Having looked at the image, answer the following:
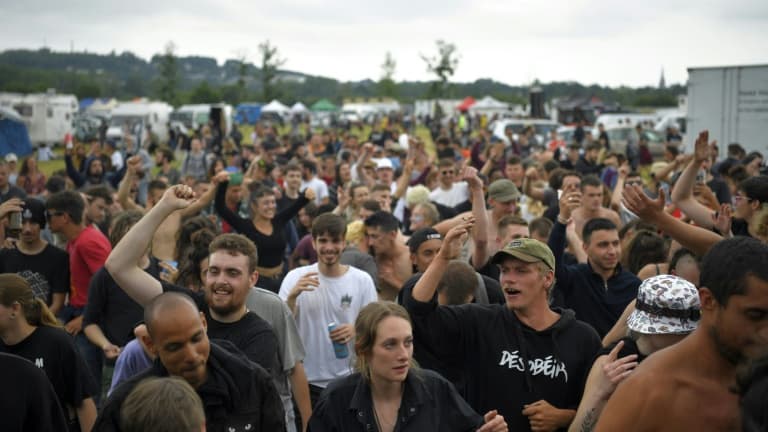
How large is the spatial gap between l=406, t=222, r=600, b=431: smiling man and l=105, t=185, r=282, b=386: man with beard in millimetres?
944

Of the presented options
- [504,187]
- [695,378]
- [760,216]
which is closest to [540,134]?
[504,187]

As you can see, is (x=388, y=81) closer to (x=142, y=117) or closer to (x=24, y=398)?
(x=142, y=117)

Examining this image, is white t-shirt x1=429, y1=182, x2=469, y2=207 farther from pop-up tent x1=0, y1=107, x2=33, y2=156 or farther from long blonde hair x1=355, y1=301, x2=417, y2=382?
pop-up tent x1=0, y1=107, x2=33, y2=156

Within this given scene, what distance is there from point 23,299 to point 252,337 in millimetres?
1381

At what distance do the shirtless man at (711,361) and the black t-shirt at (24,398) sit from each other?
8.47 feet

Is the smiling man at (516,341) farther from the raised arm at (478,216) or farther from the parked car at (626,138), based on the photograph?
the parked car at (626,138)

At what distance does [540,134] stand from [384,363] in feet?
122

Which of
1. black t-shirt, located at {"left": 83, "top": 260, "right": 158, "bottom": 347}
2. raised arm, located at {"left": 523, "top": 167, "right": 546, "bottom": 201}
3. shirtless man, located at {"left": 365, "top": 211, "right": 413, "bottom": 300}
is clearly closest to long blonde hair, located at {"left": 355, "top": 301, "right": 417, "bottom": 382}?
black t-shirt, located at {"left": 83, "top": 260, "right": 158, "bottom": 347}

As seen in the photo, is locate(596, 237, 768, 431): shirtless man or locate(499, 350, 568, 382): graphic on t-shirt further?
locate(499, 350, 568, 382): graphic on t-shirt

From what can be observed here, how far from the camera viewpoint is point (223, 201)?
8602 mm

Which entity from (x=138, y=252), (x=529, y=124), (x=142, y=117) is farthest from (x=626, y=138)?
(x=138, y=252)

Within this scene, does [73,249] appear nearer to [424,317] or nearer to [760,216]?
[424,317]

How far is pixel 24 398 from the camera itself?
146 inches

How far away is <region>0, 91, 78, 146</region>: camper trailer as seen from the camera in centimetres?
4691
